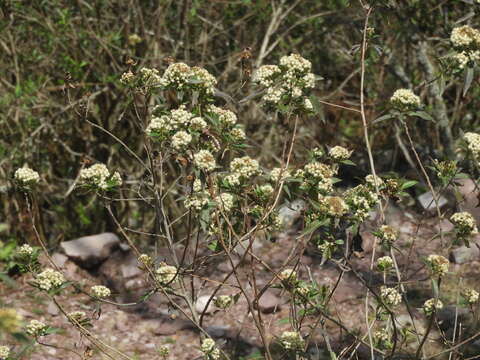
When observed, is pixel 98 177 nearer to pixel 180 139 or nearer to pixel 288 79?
pixel 180 139

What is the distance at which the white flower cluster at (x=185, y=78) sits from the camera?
2203mm

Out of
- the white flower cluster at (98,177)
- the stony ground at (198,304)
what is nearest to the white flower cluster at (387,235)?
the white flower cluster at (98,177)

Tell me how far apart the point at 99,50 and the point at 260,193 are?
11.4 ft

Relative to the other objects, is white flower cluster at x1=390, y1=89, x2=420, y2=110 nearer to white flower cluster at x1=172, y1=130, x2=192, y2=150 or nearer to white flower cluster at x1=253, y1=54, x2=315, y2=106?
white flower cluster at x1=253, y1=54, x2=315, y2=106

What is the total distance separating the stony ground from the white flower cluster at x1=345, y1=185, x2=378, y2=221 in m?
1.32

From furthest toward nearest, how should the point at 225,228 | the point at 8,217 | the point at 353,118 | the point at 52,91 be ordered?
the point at 353,118 < the point at 52,91 < the point at 8,217 < the point at 225,228

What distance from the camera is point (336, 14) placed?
5816 mm

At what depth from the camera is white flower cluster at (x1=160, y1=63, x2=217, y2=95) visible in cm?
220

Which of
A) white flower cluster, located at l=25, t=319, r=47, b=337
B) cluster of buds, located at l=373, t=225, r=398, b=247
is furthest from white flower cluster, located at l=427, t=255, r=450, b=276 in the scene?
white flower cluster, located at l=25, t=319, r=47, b=337

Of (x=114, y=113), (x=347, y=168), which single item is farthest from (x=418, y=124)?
(x=114, y=113)

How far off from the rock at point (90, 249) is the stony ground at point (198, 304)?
0.05 metres

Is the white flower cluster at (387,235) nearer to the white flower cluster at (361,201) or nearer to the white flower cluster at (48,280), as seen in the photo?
the white flower cluster at (361,201)

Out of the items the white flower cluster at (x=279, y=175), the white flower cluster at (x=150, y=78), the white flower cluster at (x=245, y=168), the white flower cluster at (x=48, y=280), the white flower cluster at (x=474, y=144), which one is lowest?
the white flower cluster at (x=48, y=280)

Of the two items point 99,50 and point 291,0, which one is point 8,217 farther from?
point 291,0
